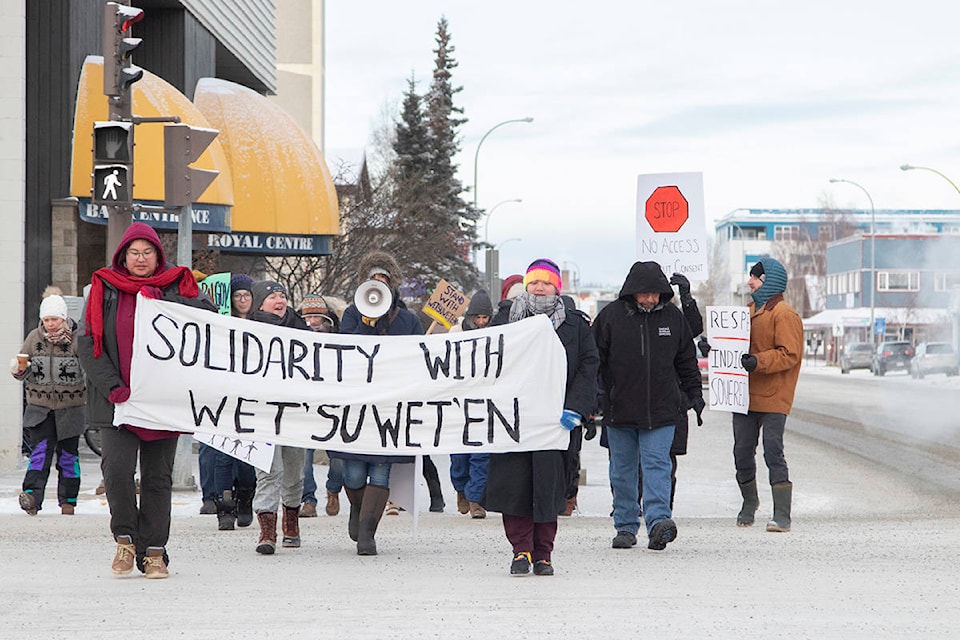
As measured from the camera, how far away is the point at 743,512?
11.3 m

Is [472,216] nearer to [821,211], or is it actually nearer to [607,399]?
[607,399]

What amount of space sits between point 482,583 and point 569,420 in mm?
1244

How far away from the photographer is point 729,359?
11.4 metres

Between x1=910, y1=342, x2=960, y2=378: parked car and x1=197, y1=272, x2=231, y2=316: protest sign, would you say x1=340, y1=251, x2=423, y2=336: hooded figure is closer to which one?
x1=197, y1=272, x2=231, y2=316: protest sign

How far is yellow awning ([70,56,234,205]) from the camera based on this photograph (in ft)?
57.0

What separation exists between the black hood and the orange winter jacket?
1708 mm

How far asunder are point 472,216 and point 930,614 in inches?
1960

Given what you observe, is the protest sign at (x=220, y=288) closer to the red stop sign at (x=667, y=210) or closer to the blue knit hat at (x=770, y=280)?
the red stop sign at (x=667, y=210)

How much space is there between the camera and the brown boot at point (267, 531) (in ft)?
30.1

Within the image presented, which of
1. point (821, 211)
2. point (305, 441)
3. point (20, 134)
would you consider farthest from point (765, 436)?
point (821, 211)

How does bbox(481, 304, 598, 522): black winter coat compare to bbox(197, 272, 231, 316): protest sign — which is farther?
bbox(197, 272, 231, 316): protest sign

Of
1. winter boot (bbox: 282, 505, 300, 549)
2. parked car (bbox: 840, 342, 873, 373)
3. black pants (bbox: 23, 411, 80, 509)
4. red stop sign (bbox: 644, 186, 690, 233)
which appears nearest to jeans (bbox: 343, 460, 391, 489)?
winter boot (bbox: 282, 505, 300, 549)

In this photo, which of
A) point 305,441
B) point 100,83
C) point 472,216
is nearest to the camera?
point 305,441

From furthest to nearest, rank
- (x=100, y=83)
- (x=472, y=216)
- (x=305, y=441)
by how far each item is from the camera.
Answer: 1. (x=472, y=216)
2. (x=100, y=83)
3. (x=305, y=441)
